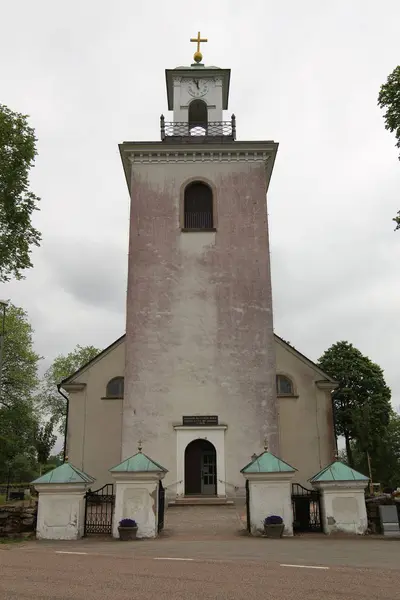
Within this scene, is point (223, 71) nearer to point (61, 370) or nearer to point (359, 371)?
point (359, 371)

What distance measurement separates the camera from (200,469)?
2183 cm

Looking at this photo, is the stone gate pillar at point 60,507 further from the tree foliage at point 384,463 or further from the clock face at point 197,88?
the tree foliage at point 384,463

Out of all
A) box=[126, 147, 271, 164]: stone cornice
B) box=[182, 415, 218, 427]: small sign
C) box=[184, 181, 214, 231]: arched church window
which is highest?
box=[126, 147, 271, 164]: stone cornice

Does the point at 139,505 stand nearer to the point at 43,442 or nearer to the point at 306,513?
the point at 306,513

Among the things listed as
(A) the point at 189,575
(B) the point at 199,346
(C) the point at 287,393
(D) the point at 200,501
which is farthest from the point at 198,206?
(A) the point at 189,575

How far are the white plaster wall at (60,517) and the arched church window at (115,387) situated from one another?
11040 mm

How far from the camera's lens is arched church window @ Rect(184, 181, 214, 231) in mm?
24516

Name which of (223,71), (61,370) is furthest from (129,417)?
(61,370)

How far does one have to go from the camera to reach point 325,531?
45.6 ft

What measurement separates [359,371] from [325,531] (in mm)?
30699

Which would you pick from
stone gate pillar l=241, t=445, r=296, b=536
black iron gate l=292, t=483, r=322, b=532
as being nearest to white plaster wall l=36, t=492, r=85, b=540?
stone gate pillar l=241, t=445, r=296, b=536

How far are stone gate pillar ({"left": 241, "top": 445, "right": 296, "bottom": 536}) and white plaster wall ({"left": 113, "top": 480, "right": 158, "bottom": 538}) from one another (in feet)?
7.56

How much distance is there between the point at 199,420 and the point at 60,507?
860cm

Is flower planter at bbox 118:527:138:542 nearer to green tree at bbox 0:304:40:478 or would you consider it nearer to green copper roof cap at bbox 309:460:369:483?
green copper roof cap at bbox 309:460:369:483
